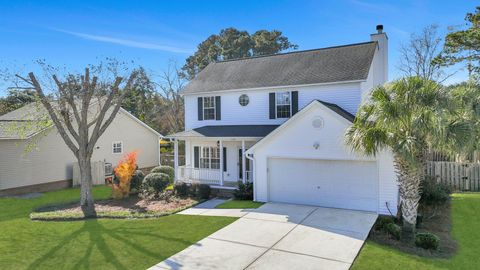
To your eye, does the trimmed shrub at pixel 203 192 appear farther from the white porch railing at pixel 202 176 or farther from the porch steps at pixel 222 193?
the white porch railing at pixel 202 176

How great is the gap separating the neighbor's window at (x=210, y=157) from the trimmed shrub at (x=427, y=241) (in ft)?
37.6

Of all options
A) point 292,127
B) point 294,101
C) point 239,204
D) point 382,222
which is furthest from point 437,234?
point 294,101

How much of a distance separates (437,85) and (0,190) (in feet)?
71.9

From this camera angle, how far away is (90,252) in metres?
9.09

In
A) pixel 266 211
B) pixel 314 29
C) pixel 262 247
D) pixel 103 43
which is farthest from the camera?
pixel 314 29

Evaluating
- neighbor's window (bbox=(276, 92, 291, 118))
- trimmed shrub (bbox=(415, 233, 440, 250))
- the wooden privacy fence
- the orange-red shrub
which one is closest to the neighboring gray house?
the orange-red shrub

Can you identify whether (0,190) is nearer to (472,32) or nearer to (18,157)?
(18,157)

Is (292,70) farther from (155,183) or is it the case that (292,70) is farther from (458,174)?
(458,174)

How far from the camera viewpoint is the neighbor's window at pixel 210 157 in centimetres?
1864

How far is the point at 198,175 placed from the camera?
18.1m

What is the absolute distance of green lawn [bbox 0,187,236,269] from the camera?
8.48 m

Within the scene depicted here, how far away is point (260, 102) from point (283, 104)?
1.39 metres

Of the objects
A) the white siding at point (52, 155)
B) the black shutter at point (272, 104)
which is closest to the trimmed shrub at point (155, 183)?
the white siding at point (52, 155)

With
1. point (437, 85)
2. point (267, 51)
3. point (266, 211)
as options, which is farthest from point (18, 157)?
point (267, 51)
